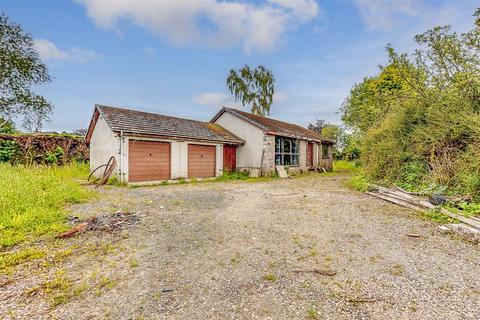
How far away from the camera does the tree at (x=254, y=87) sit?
98.1ft

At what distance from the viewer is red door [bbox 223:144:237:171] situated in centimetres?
1541

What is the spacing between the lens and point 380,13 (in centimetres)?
933

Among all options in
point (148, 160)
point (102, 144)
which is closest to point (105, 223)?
point (148, 160)

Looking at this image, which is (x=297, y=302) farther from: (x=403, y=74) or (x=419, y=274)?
(x=403, y=74)

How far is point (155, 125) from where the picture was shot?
40.8ft

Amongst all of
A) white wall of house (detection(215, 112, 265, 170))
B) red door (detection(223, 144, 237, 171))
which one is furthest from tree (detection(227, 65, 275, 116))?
red door (detection(223, 144, 237, 171))

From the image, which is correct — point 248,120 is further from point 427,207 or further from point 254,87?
point 254,87

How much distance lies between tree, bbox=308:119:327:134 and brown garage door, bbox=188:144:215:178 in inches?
1170

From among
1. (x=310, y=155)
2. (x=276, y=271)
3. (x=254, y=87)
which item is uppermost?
(x=254, y=87)

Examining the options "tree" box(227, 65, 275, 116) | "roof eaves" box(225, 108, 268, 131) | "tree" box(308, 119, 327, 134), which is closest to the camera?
"roof eaves" box(225, 108, 268, 131)

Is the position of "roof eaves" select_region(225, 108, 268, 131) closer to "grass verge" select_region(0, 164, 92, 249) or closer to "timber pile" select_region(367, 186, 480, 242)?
"timber pile" select_region(367, 186, 480, 242)

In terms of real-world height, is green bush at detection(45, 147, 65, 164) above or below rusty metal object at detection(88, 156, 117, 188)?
above

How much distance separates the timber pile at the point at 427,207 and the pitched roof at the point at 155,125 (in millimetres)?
9311

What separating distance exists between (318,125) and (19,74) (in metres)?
38.3
